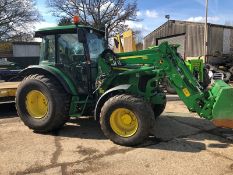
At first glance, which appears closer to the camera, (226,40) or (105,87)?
(105,87)

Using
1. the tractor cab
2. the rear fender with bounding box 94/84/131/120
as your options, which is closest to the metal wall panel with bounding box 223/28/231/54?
the tractor cab

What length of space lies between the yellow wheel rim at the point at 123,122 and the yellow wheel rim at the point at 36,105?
5.50ft

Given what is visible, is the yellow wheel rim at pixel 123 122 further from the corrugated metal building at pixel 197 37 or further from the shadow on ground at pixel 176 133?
the corrugated metal building at pixel 197 37

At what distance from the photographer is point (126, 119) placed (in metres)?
5.60

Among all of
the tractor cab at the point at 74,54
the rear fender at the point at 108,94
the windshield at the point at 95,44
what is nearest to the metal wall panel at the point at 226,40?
the windshield at the point at 95,44

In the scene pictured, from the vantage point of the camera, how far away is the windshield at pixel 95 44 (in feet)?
21.3

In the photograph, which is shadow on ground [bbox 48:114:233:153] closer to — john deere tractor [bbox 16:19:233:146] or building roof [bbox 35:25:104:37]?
john deere tractor [bbox 16:19:233:146]

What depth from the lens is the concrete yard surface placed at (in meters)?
4.62

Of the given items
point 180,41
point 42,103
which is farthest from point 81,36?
point 180,41

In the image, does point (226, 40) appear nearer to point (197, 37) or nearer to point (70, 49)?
point (197, 37)

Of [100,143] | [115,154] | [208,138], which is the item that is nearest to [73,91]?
[100,143]

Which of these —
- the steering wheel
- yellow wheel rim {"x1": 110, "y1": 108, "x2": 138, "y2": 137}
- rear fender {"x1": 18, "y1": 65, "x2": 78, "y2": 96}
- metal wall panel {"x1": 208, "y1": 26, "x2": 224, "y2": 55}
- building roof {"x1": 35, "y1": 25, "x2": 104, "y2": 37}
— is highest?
metal wall panel {"x1": 208, "y1": 26, "x2": 224, "y2": 55}

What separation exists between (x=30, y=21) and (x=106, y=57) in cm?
3287

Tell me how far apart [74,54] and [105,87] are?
943 mm
